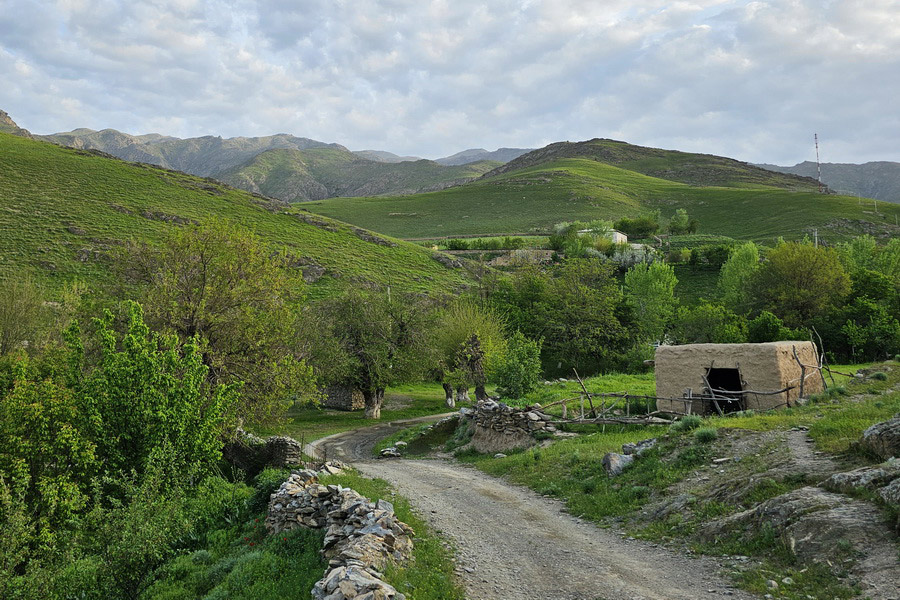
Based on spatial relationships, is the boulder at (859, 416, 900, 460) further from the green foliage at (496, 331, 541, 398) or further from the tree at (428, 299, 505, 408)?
the tree at (428, 299, 505, 408)

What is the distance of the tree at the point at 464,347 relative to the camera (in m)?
39.1

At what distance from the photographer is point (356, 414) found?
4222 centimetres

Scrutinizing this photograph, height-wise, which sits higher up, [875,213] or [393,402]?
[875,213]

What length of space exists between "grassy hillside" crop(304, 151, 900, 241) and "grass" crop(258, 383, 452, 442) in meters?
86.8

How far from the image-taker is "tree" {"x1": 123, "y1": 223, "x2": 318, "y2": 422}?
24.0 metres

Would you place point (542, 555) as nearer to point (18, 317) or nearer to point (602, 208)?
point (18, 317)

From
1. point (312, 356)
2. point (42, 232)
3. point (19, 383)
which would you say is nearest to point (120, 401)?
point (19, 383)

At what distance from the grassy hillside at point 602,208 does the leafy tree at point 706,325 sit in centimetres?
6657

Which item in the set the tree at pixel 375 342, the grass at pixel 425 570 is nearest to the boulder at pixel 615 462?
the grass at pixel 425 570

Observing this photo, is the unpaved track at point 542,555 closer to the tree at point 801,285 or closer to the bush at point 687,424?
the bush at point 687,424

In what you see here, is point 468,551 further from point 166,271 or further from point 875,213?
point 875,213

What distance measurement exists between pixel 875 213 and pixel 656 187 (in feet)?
242

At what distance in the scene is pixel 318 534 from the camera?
12328 mm

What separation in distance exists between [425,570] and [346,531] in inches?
82.5
